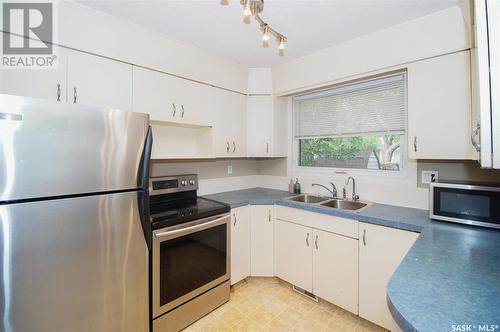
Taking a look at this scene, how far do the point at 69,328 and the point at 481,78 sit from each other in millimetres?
2112

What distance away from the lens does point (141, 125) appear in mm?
1459

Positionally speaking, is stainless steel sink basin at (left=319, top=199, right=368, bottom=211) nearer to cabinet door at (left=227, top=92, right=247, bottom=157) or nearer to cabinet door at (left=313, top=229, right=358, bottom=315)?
cabinet door at (left=313, top=229, right=358, bottom=315)

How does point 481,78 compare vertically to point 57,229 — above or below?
above

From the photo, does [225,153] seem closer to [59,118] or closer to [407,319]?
[59,118]

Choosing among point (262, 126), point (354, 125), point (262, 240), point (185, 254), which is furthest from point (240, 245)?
point (354, 125)

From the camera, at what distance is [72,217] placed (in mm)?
1192

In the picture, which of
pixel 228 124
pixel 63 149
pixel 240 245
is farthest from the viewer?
pixel 228 124

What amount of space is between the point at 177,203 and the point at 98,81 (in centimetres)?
118

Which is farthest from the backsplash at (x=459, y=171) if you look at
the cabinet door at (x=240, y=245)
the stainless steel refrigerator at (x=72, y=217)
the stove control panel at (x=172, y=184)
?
the stainless steel refrigerator at (x=72, y=217)

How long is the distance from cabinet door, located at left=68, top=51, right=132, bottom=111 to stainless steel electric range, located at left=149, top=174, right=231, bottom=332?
28.2 inches

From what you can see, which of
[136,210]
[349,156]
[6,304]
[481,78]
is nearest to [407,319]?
[481,78]

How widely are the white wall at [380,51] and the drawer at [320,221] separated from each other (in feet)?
4.28

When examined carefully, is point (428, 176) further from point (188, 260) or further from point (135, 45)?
point (135, 45)

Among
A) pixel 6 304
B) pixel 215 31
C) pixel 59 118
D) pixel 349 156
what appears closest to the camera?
pixel 6 304
